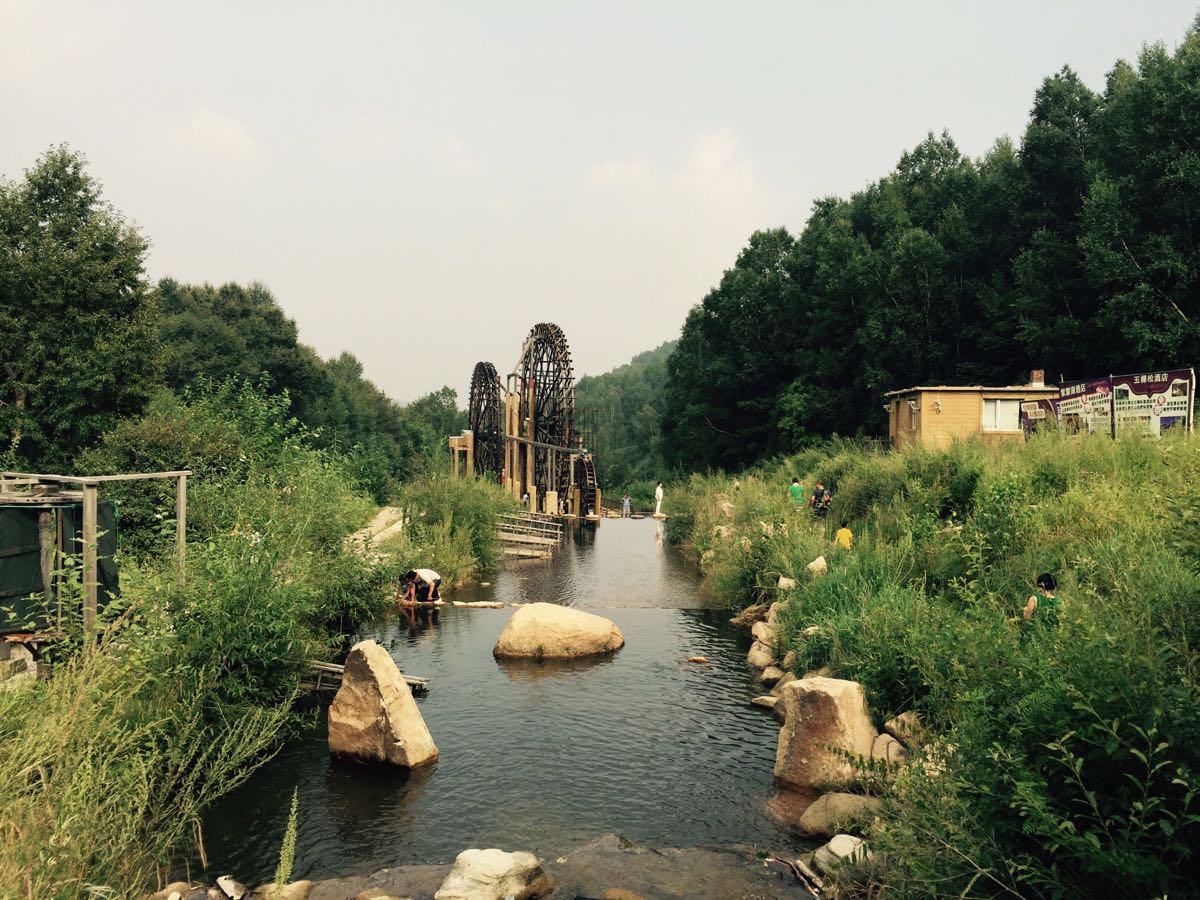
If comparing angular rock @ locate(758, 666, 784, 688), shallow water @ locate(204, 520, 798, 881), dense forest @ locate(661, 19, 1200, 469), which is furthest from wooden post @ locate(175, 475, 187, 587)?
dense forest @ locate(661, 19, 1200, 469)

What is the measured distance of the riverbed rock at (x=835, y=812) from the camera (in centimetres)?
699

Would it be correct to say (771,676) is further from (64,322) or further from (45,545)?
(64,322)

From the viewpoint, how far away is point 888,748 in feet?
26.6

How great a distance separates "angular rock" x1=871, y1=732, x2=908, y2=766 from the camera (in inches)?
314

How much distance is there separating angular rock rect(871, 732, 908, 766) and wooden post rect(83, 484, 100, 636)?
7.70 meters

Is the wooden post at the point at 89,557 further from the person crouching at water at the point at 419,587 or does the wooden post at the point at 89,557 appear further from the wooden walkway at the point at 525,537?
the wooden walkway at the point at 525,537

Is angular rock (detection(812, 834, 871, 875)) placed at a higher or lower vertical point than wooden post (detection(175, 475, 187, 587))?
lower

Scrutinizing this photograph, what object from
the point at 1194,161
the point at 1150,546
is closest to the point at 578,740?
the point at 1150,546

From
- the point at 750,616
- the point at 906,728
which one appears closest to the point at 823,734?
the point at 906,728

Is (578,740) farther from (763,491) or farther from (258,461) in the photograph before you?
(763,491)

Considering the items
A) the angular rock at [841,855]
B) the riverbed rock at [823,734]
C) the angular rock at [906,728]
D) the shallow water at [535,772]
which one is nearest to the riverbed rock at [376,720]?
the shallow water at [535,772]

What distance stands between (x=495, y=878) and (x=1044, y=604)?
5.56 m

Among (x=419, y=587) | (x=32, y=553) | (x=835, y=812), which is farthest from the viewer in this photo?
(x=419, y=587)

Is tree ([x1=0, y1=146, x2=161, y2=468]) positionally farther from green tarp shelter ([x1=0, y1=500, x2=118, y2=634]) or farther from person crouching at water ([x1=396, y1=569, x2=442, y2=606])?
green tarp shelter ([x1=0, y1=500, x2=118, y2=634])
